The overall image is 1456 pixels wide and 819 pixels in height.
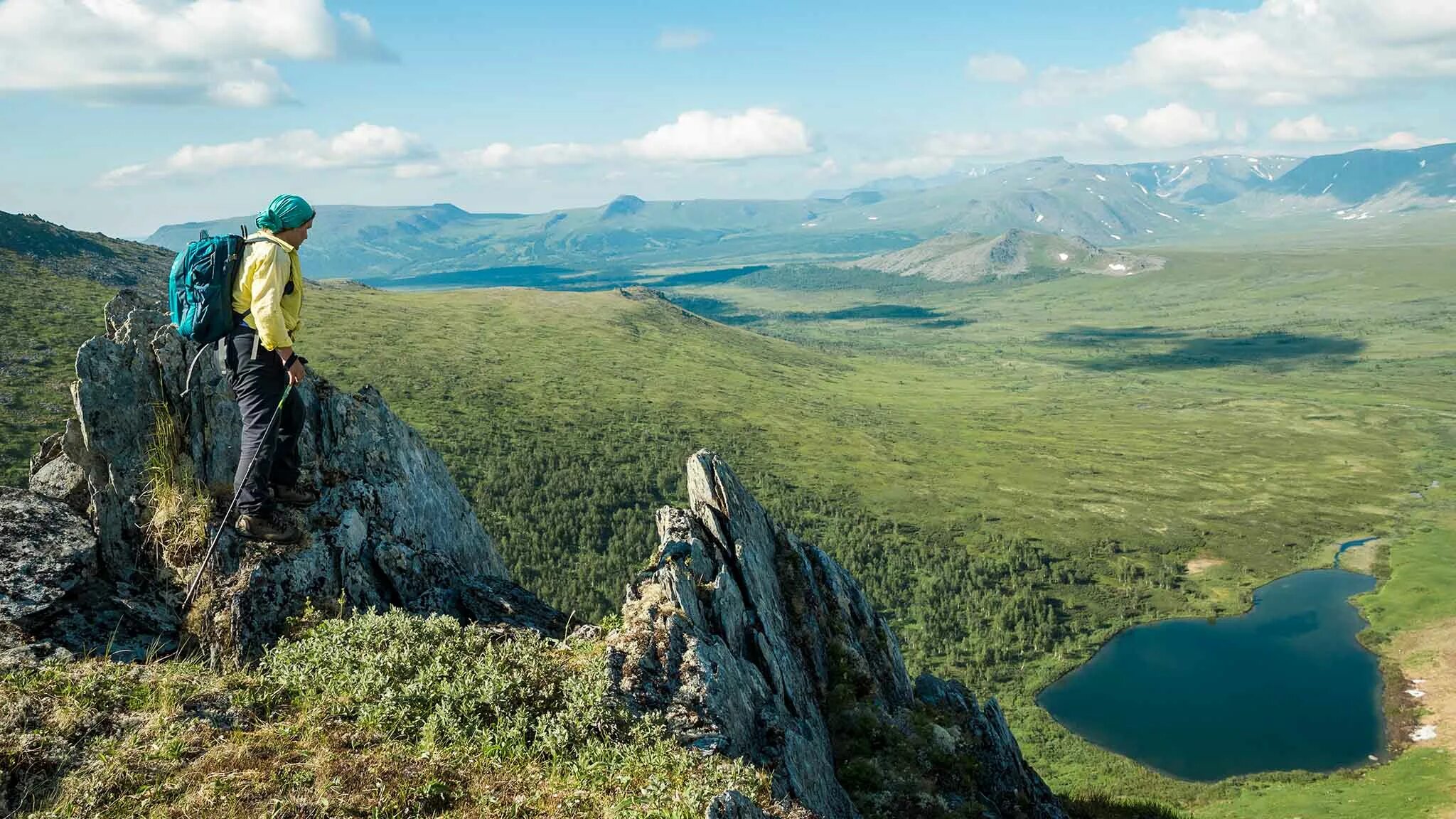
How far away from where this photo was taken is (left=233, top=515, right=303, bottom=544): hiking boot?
1739cm

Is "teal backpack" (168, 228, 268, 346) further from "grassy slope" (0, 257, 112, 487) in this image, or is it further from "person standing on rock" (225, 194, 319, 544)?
"grassy slope" (0, 257, 112, 487)

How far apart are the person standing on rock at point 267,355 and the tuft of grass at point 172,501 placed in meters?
1.00

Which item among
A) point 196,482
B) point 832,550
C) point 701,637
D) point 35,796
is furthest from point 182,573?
point 832,550

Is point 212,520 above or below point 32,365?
below

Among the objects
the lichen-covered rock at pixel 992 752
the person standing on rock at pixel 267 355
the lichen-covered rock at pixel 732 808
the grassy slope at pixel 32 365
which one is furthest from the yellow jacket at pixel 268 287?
the grassy slope at pixel 32 365

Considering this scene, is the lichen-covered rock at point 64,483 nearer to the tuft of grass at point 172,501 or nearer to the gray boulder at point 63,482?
the gray boulder at point 63,482

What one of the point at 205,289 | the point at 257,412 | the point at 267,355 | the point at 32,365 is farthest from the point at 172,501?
the point at 32,365

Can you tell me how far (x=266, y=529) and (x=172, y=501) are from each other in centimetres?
270

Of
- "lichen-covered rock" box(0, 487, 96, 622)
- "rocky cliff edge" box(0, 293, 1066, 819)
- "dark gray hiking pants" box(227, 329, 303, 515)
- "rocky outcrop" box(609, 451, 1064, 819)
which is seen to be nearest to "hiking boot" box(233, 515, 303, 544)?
"dark gray hiking pants" box(227, 329, 303, 515)

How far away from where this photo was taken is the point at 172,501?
1827 centimetres

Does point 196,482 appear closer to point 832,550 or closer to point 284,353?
point 284,353

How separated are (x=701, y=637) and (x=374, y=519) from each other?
9252 millimetres

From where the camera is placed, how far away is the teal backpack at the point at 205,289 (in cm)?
1599

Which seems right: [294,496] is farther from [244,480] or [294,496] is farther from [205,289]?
[205,289]
